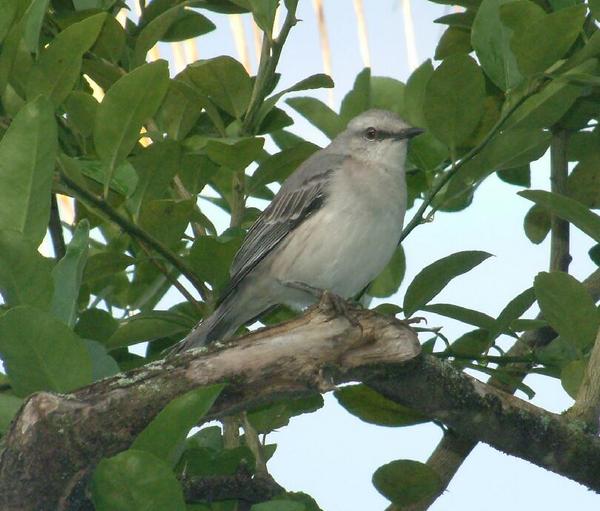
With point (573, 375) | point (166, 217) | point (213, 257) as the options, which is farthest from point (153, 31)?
point (573, 375)

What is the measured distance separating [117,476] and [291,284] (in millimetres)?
2473

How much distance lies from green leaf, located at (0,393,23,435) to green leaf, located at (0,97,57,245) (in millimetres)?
393

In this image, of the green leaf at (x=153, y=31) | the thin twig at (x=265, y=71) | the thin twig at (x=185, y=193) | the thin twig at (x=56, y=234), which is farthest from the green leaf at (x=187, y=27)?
the thin twig at (x=56, y=234)

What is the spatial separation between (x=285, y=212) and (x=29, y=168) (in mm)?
2048

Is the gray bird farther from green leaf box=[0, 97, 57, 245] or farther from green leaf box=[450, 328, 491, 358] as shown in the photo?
green leaf box=[0, 97, 57, 245]

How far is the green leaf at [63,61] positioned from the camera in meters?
3.03

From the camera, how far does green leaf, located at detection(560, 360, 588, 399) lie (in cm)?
309

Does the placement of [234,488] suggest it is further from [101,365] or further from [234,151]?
[234,151]

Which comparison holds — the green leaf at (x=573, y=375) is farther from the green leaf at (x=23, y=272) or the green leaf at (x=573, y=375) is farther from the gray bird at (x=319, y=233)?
the green leaf at (x=23, y=272)

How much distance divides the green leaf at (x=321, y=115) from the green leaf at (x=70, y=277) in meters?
1.37

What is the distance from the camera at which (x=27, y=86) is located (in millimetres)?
A: 3158

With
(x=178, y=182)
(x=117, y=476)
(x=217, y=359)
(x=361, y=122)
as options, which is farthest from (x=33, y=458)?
(x=361, y=122)

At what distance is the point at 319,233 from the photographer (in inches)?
180

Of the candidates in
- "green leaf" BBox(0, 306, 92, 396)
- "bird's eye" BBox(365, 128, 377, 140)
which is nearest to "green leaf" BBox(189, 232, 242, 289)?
"green leaf" BBox(0, 306, 92, 396)
